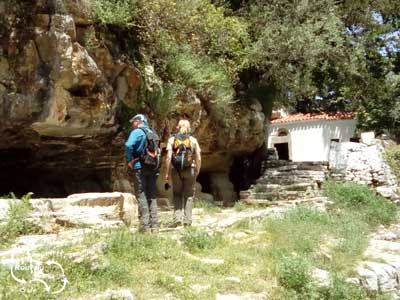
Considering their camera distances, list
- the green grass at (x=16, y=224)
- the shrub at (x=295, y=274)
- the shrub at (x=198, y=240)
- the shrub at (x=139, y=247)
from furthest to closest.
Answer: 1. the shrub at (x=198, y=240)
2. the green grass at (x=16, y=224)
3. the shrub at (x=139, y=247)
4. the shrub at (x=295, y=274)

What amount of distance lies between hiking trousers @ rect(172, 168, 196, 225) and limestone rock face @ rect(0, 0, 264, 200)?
2386 mm

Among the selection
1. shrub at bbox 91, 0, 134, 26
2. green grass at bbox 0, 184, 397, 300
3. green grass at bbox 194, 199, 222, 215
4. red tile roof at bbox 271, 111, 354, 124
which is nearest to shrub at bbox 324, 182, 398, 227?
green grass at bbox 194, 199, 222, 215

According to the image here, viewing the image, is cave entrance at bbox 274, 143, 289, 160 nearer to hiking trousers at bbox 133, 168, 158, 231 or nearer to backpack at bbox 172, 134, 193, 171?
backpack at bbox 172, 134, 193, 171

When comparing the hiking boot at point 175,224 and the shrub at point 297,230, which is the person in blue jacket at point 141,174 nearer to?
the hiking boot at point 175,224

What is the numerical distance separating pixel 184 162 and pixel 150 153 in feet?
2.57

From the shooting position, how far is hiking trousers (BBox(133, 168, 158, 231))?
6168mm

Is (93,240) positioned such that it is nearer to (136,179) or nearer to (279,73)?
(136,179)

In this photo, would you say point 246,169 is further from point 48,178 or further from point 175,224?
point 175,224

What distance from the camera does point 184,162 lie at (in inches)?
268

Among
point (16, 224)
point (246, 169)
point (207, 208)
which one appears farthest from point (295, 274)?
point (246, 169)

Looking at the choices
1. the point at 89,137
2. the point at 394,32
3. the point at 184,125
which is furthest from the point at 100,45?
the point at 394,32

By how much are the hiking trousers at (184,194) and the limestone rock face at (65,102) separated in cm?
239

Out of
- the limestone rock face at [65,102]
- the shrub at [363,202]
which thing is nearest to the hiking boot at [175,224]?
the limestone rock face at [65,102]

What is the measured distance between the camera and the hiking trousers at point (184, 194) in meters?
6.96
